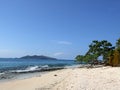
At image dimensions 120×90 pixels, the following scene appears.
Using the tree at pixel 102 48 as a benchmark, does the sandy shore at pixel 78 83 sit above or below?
below

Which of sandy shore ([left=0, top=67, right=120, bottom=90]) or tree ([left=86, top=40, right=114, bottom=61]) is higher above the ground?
tree ([left=86, top=40, right=114, bottom=61])

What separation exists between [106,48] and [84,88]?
43774mm

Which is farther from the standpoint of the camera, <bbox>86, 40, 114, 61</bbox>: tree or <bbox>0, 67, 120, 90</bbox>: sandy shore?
<bbox>86, 40, 114, 61</bbox>: tree

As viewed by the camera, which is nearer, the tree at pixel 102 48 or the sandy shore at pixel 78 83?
the sandy shore at pixel 78 83

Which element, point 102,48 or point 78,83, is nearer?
point 78,83

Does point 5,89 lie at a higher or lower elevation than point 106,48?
lower

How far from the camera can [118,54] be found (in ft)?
127

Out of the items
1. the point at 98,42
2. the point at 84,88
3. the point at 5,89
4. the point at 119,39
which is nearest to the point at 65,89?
the point at 84,88

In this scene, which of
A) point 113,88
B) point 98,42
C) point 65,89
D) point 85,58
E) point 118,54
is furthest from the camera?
point 85,58

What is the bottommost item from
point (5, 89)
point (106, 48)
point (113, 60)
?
point (5, 89)

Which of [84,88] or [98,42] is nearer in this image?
[84,88]

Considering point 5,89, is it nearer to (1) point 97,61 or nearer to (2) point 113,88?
(2) point 113,88

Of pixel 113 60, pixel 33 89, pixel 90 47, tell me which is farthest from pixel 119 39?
pixel 33 89

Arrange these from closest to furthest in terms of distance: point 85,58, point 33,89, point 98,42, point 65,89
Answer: point 65,89 < point 33,89 < point 98,42 < point 85,58
